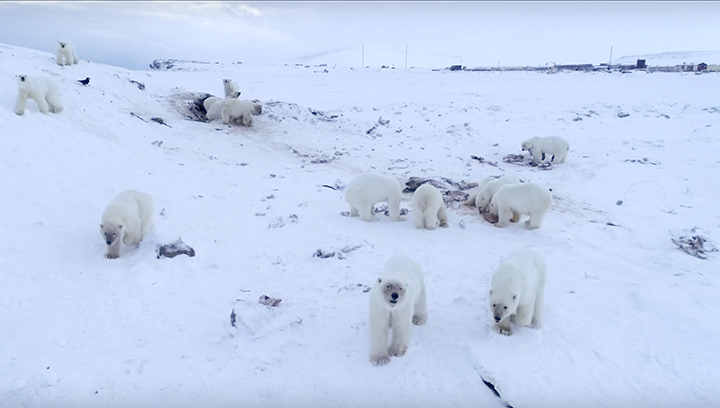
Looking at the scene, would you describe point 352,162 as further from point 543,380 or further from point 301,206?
point 543,380

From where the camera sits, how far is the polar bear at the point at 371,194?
8422mm

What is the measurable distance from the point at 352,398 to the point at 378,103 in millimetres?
20253

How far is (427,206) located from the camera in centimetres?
804

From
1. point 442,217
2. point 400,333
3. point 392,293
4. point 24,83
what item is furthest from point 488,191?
point 24,83

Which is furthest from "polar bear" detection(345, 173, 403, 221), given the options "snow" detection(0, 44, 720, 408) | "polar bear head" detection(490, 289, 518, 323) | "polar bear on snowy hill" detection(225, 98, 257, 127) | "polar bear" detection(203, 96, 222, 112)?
"polar bear" detection(203, 96, 222, 112)

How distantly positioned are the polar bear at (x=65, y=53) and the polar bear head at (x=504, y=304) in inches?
618

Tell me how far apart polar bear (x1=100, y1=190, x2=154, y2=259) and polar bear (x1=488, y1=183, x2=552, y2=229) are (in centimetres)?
565

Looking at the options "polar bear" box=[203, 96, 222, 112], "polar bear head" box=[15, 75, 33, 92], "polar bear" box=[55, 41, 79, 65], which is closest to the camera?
"polar bear head" box=[15, 75, 33, 92]

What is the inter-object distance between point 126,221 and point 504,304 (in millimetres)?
4895

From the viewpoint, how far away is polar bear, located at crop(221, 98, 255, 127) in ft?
48.8

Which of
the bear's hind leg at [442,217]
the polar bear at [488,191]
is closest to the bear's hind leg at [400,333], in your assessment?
the bear's hind leg at [442,217]

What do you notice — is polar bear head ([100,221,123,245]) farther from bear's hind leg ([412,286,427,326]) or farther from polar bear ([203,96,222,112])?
polar bear ([203,96,222,112])

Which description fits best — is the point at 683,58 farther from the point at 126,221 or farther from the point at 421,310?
the point at 126,221

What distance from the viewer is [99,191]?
823 centimetres
